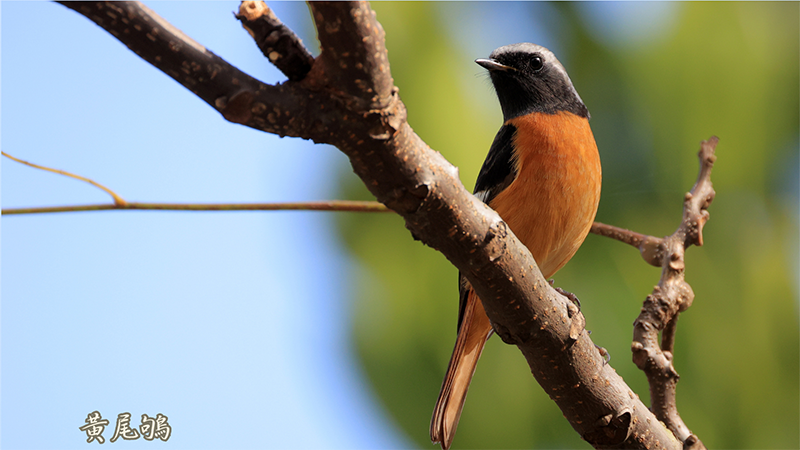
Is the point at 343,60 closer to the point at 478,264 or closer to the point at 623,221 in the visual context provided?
the point at 478,264

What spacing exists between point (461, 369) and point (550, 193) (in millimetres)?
829

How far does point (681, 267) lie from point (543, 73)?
3.92 feet

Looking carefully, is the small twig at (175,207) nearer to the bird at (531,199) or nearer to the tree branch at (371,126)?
the tree branch at (371,126)

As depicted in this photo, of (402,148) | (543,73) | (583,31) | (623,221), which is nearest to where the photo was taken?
(402,148)

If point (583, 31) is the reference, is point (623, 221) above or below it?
below

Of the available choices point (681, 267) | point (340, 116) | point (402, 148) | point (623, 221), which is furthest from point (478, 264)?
point (623, 221)

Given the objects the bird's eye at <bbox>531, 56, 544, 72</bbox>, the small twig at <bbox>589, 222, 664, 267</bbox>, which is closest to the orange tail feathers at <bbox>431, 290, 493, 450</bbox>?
the small twig at <bbox>589, 222, 664, 267</bbox>

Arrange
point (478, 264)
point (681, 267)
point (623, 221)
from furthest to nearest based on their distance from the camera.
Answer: point (623, 221)
point (681, 267)
point (478, 264)

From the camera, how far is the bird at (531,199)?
222cm

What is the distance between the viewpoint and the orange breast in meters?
2.22

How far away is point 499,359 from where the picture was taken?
4.75 metres

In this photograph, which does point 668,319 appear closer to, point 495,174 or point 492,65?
point 495,174

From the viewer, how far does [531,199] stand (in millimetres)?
2215

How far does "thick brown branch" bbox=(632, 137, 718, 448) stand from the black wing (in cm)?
80
